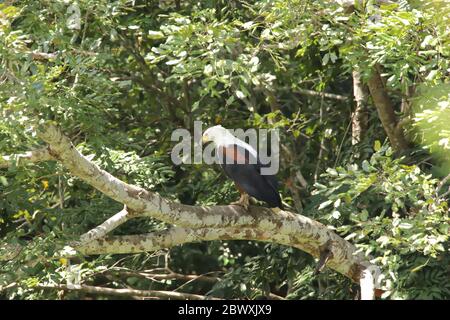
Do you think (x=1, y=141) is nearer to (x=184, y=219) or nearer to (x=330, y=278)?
(x=184, y=219)

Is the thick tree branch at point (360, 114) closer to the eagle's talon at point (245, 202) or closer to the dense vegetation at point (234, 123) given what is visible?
Answer: the dense vegetation at point (234, 123)

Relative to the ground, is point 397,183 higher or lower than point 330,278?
higher

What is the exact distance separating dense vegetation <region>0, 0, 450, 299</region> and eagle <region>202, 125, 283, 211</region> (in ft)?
1.16

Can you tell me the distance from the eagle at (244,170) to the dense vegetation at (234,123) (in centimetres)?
35

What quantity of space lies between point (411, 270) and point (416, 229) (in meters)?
0.60

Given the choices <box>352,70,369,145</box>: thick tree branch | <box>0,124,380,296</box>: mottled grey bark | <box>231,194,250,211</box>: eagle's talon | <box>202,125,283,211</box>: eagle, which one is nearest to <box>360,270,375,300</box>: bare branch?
<box>0,124,380,296</box>: mottled grey bark

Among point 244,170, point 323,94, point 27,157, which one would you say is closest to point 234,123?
point 323,94

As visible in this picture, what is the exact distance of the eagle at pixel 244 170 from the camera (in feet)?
18.6

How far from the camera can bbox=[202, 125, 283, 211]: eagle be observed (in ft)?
18.6

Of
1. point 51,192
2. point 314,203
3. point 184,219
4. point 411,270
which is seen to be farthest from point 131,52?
point 411,270

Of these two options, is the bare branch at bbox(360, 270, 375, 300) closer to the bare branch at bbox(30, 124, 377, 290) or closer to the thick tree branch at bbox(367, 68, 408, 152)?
the bare branch at bbox(30, 124, 377, 290)

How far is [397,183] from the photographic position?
17.0 feet

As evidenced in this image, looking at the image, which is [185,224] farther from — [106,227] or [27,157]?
[27,157]

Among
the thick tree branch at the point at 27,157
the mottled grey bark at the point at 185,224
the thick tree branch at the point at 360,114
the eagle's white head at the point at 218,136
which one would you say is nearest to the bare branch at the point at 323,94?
the thick tree branch at the point at 360,114
